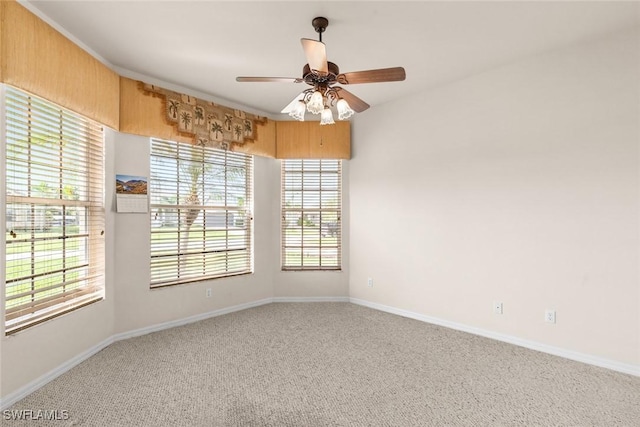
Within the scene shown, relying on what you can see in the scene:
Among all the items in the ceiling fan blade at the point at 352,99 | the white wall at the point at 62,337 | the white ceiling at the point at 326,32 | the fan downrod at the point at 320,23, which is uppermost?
the white ceiling at the point at 326,32

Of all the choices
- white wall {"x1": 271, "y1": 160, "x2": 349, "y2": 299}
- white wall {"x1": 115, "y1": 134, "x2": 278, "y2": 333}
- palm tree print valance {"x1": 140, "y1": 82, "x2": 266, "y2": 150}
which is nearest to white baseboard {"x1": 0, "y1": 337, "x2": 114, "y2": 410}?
white wall {"x1": 115, "y1": 134, "x2": 278, "y2": 333}

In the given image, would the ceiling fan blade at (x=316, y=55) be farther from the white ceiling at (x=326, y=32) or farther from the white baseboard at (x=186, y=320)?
the white baseboard at (x=186, y=320)

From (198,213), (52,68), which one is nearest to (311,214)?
(198,213)

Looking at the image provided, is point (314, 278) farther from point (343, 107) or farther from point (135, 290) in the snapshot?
point (343, 107)

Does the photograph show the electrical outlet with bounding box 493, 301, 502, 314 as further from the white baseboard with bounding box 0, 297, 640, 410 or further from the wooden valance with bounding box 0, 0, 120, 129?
the wooden valance with bounding box 0, 0, 120, 129

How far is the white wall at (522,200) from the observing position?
272 cm

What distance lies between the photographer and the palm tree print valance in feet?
11.9

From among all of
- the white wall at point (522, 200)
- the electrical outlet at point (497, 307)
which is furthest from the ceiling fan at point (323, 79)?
the electrical outlet at point (497, 307)

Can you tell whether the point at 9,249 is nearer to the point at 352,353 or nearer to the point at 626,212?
the point at 352,353

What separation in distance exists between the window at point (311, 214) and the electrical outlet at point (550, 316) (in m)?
2.49

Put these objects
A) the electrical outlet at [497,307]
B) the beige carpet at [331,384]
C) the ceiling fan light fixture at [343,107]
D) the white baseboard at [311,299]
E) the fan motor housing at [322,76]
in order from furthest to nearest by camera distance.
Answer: the white baseboard at [311,299], the electrical outlet at [497,307], the ceiling fan light fixture at [343,107], the fan motor housing at [322,76], the beige carpet at [331,384]

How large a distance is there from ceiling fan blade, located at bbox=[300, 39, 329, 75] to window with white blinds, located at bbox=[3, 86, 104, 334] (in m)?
2.05

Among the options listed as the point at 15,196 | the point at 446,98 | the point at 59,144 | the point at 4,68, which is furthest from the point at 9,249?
the point at 446,98

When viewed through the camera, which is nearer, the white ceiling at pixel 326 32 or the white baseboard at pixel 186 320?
the white ceiling at pixel 326 32
